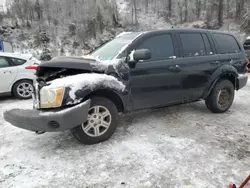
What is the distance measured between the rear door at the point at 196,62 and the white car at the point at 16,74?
4250mm

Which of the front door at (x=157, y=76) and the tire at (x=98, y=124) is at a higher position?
the front door at (x=157, y=76)

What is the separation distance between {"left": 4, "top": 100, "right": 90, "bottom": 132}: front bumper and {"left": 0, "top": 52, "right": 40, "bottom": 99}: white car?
144 inches

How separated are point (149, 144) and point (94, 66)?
4.77 ft

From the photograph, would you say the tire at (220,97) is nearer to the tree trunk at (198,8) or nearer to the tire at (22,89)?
the tire at (22,89)

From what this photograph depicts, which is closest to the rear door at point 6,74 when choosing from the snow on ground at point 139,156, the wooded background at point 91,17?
the snow on ground at point 139,156

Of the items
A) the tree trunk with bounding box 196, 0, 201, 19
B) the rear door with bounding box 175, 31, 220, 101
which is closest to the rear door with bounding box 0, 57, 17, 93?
the rear door with bounding box 175, 31, 220, 101

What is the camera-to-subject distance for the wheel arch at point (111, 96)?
327 cm

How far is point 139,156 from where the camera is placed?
3.01 metres

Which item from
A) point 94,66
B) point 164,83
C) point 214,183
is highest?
point 94,66

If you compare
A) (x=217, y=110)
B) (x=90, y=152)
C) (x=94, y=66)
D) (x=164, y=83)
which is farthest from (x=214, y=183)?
(x=217, y=110)

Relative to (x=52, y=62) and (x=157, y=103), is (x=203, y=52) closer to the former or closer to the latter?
(x=157, y=103)

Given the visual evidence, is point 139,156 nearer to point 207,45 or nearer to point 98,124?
point 98,124

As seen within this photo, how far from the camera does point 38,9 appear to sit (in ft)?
132

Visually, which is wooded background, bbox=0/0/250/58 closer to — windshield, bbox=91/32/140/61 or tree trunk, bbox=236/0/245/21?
tree trunk, bbox=236/0/245/21
